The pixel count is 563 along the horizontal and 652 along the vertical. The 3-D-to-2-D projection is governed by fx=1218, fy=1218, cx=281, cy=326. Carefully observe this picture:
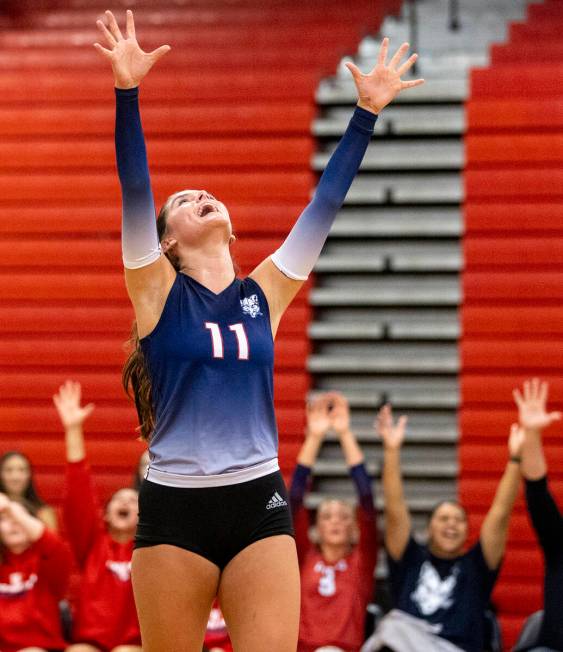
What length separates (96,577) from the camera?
602 cm

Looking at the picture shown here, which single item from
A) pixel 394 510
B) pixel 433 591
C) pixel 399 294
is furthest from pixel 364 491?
pixel 399 294

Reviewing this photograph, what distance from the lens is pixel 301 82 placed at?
797cm

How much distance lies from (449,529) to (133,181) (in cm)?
352

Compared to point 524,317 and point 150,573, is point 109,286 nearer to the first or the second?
point 524,317

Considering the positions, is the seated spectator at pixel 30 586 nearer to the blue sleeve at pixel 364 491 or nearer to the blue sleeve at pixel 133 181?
the blue sleeve at pixel 364 491

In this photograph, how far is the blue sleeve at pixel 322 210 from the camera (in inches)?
126

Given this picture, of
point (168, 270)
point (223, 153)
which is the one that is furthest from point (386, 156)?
point (168, 270)

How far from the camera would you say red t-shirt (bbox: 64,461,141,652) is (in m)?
5.87

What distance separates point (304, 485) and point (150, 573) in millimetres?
3191

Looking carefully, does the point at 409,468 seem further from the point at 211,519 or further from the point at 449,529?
the point at 211,519

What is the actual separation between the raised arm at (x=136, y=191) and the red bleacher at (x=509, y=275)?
4.32 m

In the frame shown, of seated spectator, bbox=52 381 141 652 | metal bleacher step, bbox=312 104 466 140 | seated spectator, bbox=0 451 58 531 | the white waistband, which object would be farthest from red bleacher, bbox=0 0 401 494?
the white waistband

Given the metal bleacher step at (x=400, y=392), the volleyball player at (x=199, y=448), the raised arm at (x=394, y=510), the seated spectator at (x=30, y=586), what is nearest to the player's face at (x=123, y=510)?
the seated spectator at (x=30, y=586)

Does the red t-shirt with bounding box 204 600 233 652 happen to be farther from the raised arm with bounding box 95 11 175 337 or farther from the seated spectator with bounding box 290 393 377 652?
the raised arm with bounding box 95 11 175 337
